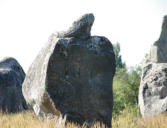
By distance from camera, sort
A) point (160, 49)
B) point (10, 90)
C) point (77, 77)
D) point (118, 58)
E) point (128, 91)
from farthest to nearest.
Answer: point (118, 58) → point (128, 91) → point (10, 90) → point (160, 49) → point (77, 77)

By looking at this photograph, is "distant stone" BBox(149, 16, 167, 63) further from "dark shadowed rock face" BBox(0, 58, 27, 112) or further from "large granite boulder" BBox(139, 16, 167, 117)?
"dark shadowed rock face" BBox(0, 58, 27, 112)

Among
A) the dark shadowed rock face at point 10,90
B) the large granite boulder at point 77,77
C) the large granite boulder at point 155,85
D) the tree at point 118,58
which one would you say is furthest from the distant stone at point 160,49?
the tree at point 118,58

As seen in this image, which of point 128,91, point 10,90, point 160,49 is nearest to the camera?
point 160,49

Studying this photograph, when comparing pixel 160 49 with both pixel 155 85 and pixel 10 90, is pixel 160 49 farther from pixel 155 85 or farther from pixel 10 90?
pixel 10 90

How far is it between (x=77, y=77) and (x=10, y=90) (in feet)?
19.6

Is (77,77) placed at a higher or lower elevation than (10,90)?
higher

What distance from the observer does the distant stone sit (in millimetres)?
9734

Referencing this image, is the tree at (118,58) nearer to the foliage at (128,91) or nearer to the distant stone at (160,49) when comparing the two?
the foliage at (128,91)

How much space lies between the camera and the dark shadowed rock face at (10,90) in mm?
10913

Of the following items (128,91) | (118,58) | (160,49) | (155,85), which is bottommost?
(118,58)

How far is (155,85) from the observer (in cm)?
867

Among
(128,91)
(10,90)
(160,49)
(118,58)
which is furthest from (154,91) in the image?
(118,58)

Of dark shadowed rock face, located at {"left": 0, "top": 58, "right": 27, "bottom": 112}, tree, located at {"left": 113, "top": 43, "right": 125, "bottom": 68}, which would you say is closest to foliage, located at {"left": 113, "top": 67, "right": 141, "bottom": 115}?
dark shadowed rock face, located at {"left": 0, "top": 58, "right": 27, "bottom": 112}

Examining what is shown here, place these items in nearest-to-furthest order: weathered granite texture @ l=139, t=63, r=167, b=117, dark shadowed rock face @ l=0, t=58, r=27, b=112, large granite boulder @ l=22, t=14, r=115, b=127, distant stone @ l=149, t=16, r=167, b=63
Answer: large granite boulder @ l=22, t=14, r=115, b=127 < weathered granite texture @ l=139, t=63, r=167, b=117 < distant stone @ l=149, t=16, r=167, b=63 < dark shadowed rock face @ l=0, t=58, r=27, b=112
